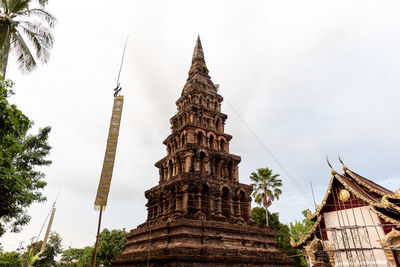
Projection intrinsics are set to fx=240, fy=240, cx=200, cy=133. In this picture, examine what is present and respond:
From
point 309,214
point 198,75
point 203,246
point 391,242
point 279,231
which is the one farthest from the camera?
point 279,231

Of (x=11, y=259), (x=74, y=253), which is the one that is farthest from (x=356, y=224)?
(x=74, y=253)

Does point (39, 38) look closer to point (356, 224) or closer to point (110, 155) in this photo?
point (110, 155)

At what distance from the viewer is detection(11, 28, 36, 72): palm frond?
14.3 meters

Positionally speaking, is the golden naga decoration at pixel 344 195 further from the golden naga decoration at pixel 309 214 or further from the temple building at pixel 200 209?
the temple building at pixel 200 209

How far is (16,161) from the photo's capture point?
17266mm

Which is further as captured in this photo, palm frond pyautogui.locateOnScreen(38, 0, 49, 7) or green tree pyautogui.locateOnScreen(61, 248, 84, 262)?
green tree pyautogui.locateOnScreen(61, 248, 84, 262)

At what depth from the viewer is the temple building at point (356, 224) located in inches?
547

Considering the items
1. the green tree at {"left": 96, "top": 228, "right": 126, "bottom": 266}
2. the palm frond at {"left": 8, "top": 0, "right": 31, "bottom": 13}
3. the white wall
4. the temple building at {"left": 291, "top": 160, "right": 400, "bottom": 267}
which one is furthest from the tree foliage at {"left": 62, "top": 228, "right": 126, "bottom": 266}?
the palm frond at {"left": 8, "top": 0, "right": 31, "bottom": 13}

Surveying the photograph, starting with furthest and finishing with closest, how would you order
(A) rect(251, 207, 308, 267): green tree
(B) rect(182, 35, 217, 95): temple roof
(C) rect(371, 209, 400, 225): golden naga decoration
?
1. (A) rect(251, 207, 308, 267): green tree
2. (B) rect(182, 35, 217, 95): temple roof
3. (C) rect(371, 209, 400, 225): golden naga decoration

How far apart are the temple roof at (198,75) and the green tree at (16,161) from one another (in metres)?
15.3

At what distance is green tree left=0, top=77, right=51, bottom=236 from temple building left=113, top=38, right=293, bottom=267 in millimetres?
8343

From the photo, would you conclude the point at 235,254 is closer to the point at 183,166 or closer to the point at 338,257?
the point at 338,257

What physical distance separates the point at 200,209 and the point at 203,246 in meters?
3.19

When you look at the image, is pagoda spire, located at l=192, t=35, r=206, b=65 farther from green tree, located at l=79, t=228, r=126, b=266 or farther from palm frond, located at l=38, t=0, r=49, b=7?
green tree, located at l=79, t=228, r=126, b=266
